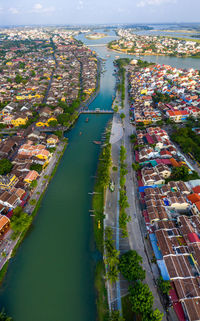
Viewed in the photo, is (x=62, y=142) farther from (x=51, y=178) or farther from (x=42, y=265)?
(x=42, y=265)

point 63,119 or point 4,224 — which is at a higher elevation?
point 63,119

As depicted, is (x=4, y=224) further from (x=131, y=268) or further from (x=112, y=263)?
(x=131, y=268)

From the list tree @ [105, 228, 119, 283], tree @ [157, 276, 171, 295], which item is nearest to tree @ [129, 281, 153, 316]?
tree @ [157, 276, 171, 295]

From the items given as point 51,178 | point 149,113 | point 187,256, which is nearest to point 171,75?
point 149,113

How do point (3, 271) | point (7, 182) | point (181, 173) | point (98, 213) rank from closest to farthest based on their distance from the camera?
point (3, 271), point (98, 213), point (7, 182), point (181, 173)

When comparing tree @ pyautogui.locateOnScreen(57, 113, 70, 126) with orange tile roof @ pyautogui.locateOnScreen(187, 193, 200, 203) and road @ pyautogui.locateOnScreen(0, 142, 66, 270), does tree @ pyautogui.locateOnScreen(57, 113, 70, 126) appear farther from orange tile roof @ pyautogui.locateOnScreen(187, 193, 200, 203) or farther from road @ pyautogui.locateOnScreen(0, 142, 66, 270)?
orange tile roof @ pyautogui.locateOnScreen(187, 193, 200, 203)

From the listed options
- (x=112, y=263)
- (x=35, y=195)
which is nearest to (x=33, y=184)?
(x=35, y=195)

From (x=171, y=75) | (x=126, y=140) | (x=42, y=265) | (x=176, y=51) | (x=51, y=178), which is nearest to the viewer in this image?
(x=42, y=265)
